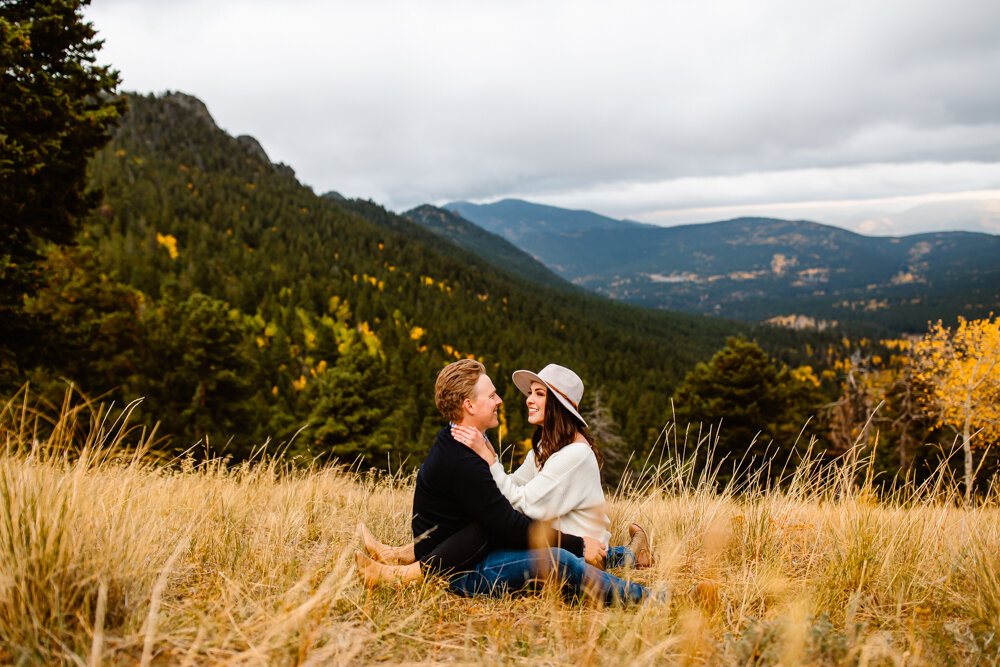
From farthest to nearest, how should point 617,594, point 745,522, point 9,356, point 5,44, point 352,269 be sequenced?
point 352,269, point 9,356, point 5,44, point 745,522, point 617,594

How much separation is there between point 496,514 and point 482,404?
71 cm

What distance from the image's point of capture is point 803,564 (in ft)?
11.4

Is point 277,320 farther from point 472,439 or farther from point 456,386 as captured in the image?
point 472,439

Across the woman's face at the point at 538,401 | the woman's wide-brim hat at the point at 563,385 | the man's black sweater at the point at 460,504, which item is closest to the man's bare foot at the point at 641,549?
the man's black sweater at the point at 460,504

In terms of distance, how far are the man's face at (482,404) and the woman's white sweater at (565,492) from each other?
13.3 inches

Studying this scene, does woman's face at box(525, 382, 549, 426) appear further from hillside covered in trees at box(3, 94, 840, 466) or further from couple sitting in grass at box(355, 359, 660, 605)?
hillside covered in trees at box(3, 94, 840, 466)

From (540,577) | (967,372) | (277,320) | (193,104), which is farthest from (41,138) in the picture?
(193,104)

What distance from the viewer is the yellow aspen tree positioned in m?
13.6

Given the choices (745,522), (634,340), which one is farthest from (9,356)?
(634,340)

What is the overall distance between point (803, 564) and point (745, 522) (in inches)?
22.0

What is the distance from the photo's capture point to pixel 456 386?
134 inches

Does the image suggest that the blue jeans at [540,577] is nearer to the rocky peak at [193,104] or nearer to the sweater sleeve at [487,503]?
the sweater sleeve at [487,503]

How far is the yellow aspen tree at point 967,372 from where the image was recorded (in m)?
13.6

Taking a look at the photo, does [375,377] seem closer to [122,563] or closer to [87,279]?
[87,279]
